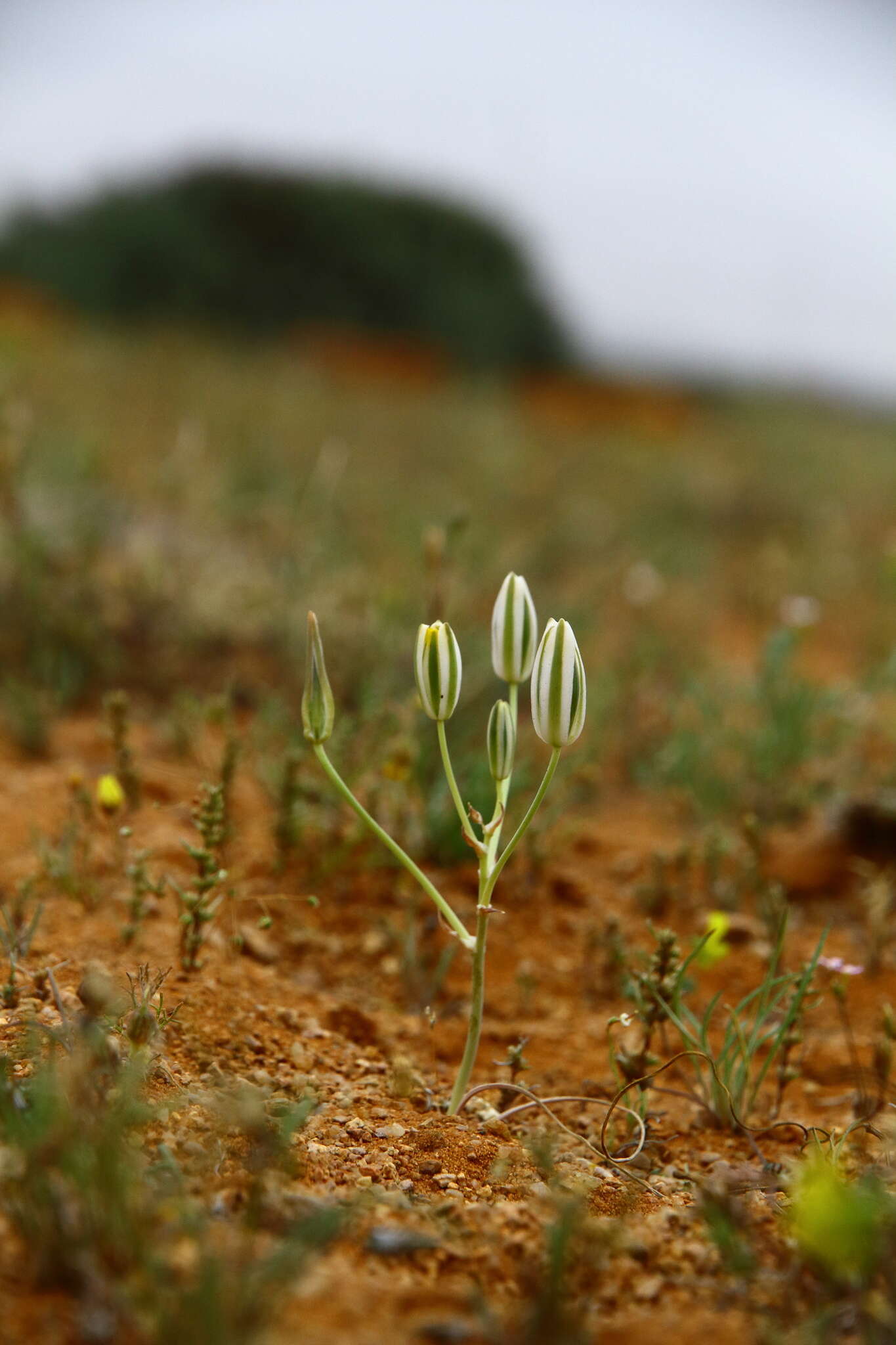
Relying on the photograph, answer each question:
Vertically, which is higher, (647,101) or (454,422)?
(647,101)

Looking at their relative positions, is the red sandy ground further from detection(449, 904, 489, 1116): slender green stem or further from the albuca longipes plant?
the albuca longipes plant

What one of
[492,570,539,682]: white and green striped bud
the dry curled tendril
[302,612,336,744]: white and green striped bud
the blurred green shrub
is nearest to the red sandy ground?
the dry curled tendril

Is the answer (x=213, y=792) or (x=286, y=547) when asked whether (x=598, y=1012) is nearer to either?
(x=213, y=792)

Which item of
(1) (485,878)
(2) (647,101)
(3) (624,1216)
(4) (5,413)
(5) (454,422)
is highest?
(2) (647,101)

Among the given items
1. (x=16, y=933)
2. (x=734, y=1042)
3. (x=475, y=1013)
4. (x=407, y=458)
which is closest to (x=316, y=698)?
(x=475, y=1013)

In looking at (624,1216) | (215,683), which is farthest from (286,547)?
(624,1216)

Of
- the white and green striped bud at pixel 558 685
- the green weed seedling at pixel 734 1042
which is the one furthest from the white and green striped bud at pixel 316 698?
the green weed seedling at pixel 734 1042
